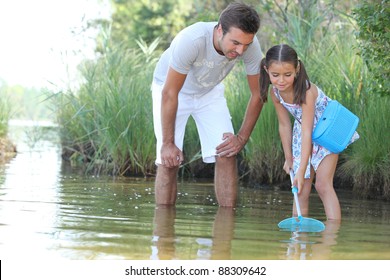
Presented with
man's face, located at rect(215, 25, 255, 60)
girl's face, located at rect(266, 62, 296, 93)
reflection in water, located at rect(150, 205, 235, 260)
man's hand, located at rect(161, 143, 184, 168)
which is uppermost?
man's face, located at rect(215, 25, 255, 60)

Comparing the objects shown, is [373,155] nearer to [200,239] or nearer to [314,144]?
[314,144]

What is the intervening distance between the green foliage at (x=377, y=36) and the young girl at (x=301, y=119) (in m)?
0.92

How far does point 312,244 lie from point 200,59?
1.89 m

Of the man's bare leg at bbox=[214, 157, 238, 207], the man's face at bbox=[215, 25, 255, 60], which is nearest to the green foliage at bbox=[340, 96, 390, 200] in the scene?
the man's bare leg at bbox=[214, 157, 238, 207]

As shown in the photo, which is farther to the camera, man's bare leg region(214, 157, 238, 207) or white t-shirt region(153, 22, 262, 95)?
man's bare leg region(214, 157, 238, 207)

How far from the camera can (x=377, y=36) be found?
21.2ft

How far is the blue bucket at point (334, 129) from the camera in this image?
5.61m

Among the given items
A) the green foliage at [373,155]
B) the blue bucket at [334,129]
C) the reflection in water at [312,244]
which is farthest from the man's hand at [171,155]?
the green foliage at [373,155]

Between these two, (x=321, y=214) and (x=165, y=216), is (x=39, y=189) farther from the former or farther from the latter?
(x=321, y=214)

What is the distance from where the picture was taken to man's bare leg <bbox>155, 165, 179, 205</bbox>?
641 cm

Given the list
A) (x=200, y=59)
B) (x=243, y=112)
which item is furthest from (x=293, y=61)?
(x=243, y=112)

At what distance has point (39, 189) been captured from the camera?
7.45 meters

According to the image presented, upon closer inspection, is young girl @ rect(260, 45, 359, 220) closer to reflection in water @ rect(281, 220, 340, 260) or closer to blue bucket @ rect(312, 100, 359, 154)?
blue bucket @ rect(312, 100, 359, 154)

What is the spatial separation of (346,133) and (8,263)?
268 cm
